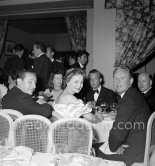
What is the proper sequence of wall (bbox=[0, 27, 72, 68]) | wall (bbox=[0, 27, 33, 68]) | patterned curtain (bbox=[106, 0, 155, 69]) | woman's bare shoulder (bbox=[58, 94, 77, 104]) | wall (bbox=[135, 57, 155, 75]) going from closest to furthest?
woman's bare shoulder (bbox=[58, 94, 77, 104]), patterned curtain (bbox=[106, 0, 155, 69]), wall (bbox=[135, 57, 155, 75]), wall (bbox=[0, 27, 33, 68]), wall (bbox=[0, 27, 72, 68])

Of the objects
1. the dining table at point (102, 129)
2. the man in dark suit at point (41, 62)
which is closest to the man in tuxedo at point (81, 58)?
the man in dark suit at point (41, 62)

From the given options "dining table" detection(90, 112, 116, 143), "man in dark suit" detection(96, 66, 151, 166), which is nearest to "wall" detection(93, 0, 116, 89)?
"dining table" detection(90, 112, 116, 143)

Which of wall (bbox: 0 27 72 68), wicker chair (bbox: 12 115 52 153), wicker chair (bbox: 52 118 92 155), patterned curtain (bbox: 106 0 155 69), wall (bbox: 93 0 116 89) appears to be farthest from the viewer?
wall (bbox: 0 27 72 68)

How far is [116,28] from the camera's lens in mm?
4805

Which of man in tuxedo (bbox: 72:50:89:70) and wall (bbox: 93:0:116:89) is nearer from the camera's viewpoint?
wall (bbox: 93:0:116:89)

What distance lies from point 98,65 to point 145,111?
293 centimetres

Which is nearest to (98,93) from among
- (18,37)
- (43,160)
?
(43,160)

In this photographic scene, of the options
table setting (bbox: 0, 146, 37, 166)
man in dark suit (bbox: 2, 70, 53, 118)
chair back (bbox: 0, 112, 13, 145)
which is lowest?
table setting (bbox: 0, 146, 37, 166)

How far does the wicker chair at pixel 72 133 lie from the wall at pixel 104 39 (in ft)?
10.1

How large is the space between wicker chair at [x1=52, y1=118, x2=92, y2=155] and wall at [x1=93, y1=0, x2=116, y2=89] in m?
3.09

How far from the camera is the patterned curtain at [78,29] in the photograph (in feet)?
20.7

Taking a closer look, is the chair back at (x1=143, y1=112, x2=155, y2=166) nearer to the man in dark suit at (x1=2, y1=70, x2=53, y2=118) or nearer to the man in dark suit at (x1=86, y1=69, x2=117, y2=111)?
the man in dark suit at (x1=2, y1=70, x2=53, y2=118)

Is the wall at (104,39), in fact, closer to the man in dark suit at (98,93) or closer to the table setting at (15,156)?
the man in dark suit at (98,93)

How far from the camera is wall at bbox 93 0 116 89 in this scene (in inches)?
190
